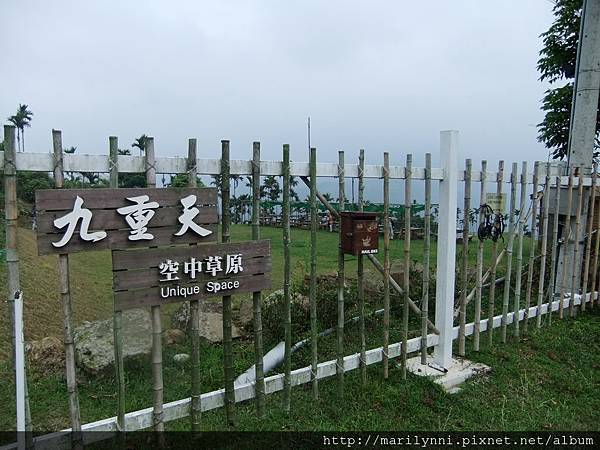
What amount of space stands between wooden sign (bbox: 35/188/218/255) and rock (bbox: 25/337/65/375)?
5.70 ft

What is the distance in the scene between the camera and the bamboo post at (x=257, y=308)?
113 inches

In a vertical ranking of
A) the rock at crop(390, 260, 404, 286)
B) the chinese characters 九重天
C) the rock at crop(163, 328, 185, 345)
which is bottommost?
the rock at crop(163, 328, 185, 345)

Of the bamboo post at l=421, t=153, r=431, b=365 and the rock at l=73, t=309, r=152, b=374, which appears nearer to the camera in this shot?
the rock at l=73, t=309, r=152, b=374

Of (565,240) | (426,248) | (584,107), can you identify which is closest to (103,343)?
(426,248)

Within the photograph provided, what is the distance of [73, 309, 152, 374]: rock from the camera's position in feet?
11.3

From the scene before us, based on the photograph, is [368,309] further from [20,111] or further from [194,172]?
[20,111]

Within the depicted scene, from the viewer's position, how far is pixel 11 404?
2943 millimetres

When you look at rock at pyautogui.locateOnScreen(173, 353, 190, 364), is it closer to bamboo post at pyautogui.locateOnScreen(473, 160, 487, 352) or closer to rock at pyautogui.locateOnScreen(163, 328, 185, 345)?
rock at pyautogui.locateOnScreen(163, 328, 185, 345)

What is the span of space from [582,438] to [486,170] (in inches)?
89.9

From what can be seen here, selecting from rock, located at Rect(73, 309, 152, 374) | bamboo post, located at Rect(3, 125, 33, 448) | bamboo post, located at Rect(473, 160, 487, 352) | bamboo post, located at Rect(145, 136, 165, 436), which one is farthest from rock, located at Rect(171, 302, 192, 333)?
bamboo post, located at Rect(473, 160, 487, 352)

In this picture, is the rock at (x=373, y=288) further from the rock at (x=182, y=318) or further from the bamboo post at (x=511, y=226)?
the rock at (x=182, y=318)

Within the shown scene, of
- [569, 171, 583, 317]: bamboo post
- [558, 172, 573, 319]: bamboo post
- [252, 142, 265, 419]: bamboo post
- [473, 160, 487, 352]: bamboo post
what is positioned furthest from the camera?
[569, 171, 583, 317]: bamboo post

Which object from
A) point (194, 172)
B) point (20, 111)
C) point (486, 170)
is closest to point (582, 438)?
point (486, 170)

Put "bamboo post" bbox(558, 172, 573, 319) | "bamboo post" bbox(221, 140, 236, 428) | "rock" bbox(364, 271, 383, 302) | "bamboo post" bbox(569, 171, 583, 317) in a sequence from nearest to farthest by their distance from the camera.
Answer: "bamboo post" bbox(221, 140, 236, 428)
"bamboo post" bbox(558, 172, 573, 319)
"bamboo post" bbox(569, 171, 583, 317)
"rock" bbox(364, 271, 383, 302)
